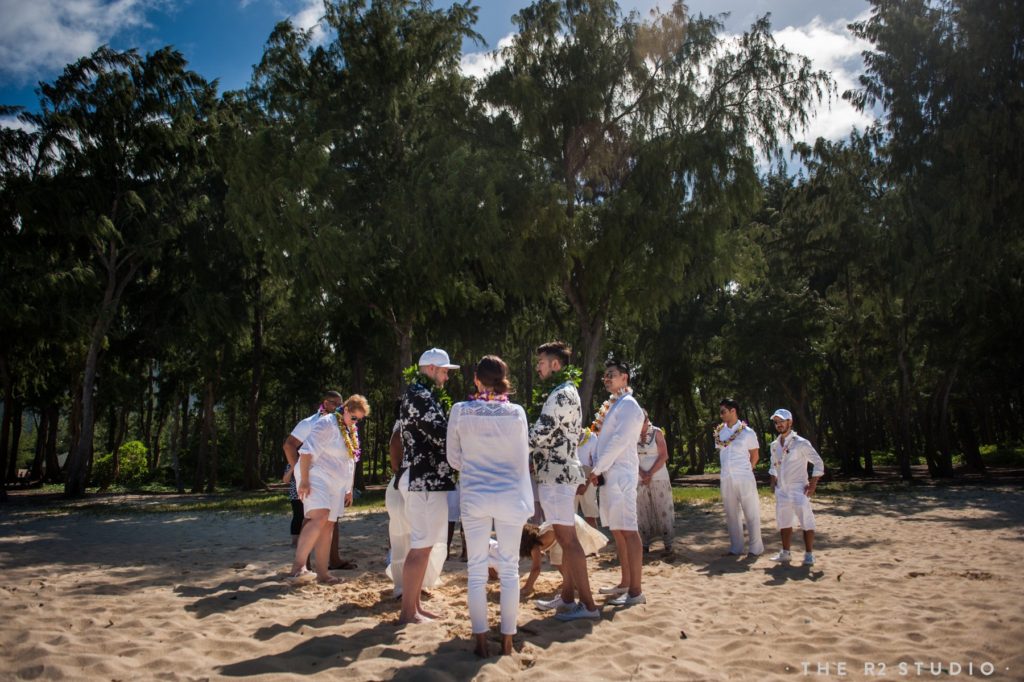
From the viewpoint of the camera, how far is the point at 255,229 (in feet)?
64.0

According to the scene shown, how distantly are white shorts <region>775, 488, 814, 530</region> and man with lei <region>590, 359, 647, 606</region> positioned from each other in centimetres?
311

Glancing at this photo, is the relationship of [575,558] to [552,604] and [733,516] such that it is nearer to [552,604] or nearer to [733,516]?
[552,604]

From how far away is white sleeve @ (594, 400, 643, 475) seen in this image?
6.45 meters

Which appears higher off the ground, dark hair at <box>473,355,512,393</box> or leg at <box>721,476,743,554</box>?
dark hair at <box>473,355,512,393</box>

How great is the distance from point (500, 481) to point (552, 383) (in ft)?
8.95

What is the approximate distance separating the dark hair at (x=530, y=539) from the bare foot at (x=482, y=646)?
71.7 inches

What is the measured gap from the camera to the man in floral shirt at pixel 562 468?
19.7ft

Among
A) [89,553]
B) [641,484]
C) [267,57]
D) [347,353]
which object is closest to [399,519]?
[641,484]

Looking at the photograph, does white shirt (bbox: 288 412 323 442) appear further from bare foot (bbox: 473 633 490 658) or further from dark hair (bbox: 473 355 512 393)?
bare foot (bbox: 473 633 490 658)

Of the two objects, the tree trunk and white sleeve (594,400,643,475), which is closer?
white sleeve (594,400,643,475)

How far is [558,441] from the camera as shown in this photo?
6.12m

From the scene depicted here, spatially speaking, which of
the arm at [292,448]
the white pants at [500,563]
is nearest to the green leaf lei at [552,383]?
the white pants at [500,563]

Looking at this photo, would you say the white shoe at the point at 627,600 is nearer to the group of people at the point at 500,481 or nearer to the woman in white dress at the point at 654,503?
the group of people at the point at 500,481

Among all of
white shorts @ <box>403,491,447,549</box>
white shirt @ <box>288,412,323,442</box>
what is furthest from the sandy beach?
white shirt @ <box>288,412,323,442</box>
